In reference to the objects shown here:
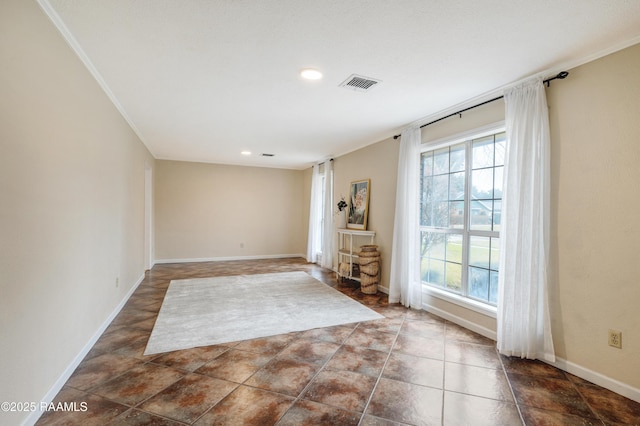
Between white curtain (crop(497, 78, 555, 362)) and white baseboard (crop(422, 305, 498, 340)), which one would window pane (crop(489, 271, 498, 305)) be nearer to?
white baseboard (crop(422, 305, 498, 340))

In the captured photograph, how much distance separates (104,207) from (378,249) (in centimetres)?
361

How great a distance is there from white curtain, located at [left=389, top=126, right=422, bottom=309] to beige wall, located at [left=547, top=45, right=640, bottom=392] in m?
1.53

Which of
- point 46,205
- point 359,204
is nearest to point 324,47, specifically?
point 46,205

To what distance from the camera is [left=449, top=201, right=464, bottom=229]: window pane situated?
11.2 feet

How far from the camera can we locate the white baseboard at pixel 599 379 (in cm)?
197

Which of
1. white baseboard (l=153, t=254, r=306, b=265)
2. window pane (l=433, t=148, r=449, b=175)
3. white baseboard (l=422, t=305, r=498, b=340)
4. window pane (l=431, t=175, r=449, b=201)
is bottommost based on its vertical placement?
white baseboard (l=153, t=254, r=306, b=265)

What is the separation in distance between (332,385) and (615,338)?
2008mm

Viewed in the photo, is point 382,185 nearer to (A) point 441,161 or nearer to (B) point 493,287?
(A) point 441,161

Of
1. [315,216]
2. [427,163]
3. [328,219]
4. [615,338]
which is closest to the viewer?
[615,338]

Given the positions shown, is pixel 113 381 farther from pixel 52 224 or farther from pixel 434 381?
pixel 434 381

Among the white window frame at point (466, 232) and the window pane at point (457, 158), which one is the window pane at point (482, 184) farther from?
the window pane at point (457, 158)

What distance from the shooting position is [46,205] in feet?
5.80

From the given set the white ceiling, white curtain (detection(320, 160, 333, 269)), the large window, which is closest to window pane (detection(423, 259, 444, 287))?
the large window

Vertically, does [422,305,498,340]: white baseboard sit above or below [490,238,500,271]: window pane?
below
